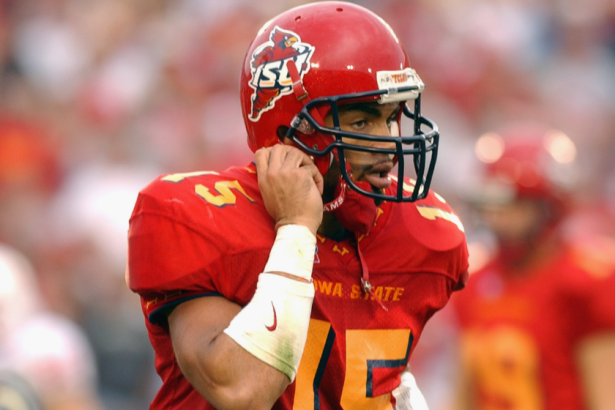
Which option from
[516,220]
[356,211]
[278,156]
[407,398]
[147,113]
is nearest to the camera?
[278,156]

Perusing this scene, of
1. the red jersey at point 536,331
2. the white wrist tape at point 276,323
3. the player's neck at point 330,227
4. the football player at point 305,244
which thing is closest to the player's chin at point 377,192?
the football player at point 305,244

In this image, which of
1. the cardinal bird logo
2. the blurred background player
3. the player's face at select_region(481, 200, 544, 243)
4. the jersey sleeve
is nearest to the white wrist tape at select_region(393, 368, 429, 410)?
the jersey sleeve

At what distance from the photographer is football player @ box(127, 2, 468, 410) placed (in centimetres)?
198

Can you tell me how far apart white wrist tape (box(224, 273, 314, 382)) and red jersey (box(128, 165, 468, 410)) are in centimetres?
11

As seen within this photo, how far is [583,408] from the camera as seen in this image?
3.88 m

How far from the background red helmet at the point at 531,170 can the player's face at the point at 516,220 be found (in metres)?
0.04

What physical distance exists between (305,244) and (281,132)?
1.39ft

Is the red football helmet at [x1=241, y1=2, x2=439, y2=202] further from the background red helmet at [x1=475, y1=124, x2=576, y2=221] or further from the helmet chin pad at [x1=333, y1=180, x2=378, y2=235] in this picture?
the background red helmet at [x1=475, y1=124, x2=576, y2=221]

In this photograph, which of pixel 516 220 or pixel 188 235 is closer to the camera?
pixel 188 235

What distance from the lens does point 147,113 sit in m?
7.25

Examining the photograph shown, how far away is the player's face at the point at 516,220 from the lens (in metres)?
4.23

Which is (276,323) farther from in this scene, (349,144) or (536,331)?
(536,331)

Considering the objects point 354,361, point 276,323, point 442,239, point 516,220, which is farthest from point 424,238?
point 516,220

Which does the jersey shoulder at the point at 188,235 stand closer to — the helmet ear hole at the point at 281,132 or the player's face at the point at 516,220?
the helmet ear hole at the point at 281,132
